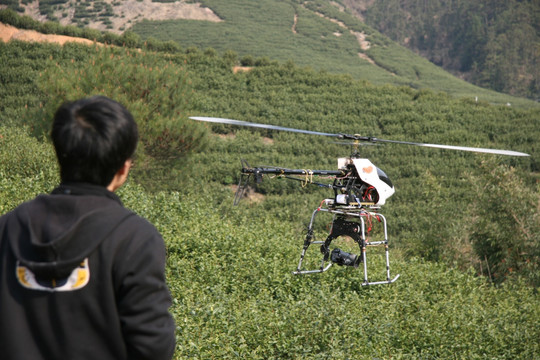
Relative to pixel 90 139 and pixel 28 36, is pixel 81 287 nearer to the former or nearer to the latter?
pixel 90 139

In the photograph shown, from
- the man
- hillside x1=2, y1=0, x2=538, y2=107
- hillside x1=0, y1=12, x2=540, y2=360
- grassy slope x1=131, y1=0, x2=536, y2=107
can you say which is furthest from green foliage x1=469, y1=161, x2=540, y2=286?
hillside x1=2, y1=0, x2=538, y2=107

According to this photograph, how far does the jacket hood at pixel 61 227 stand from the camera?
2004 millimetres

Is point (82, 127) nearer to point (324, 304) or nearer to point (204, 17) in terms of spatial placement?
point (324, 304)

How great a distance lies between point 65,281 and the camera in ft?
6.71

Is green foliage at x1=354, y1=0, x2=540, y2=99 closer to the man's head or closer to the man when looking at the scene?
the man's head

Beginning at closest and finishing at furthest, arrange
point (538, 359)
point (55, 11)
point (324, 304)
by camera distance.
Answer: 1. point (324, 304)
2. point (538, 359)
3. point (55, 11)

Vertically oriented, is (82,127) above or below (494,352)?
above

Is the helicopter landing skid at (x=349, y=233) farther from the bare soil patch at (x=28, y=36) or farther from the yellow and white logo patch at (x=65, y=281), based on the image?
the bare soil patch at (x=28, y=36)

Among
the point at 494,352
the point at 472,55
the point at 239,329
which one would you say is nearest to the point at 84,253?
the point at 239,329

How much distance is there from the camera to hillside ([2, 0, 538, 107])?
6769cm

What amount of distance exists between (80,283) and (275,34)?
78669mm

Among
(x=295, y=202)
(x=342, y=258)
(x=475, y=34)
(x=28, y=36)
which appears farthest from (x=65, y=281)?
(x=475, y=34)

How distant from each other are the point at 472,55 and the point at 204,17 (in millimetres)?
57834

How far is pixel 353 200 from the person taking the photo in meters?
8.50
